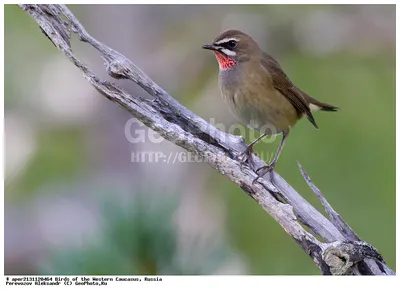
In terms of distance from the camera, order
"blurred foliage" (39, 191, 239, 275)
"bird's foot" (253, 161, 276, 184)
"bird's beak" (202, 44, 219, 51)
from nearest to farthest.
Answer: "blurred foliage" (39, 191, 239, 275) → "bird's foot" (253, 161, 276, 184) → "bird's beak" (202, 44, 219, 51)

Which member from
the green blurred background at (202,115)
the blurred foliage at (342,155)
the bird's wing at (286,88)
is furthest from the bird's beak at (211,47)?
the blurred foliage at (342,155)

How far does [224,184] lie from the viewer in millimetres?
6398

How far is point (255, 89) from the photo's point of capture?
4.01m

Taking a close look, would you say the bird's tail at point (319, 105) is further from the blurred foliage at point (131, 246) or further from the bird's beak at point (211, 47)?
the blurred foliage at point (131, 246)

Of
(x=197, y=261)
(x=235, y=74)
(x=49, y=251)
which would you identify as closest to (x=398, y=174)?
(x=235, y=74)

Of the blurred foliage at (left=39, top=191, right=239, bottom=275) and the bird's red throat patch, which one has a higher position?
the bird's red throat patch

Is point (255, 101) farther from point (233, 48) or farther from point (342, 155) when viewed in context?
point (342, 155)

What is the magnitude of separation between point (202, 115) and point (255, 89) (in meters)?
1.90

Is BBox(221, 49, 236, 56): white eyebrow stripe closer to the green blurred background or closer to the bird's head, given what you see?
the bird's head

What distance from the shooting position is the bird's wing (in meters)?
4.13

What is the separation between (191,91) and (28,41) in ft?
5.58

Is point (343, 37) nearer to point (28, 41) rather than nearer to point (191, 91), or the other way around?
point (191, 91)

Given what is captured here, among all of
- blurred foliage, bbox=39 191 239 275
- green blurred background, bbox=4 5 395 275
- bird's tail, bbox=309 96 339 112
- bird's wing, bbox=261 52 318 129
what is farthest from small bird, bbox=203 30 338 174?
blurred foliage, bbox=39 191 239 275

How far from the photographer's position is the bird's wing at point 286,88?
4.13m
